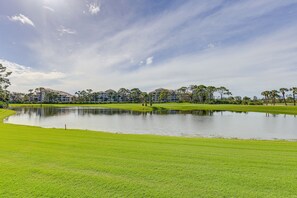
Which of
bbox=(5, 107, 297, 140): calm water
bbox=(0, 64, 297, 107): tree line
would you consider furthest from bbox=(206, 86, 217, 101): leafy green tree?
bbox=(5, 107, 297, 140): calm water

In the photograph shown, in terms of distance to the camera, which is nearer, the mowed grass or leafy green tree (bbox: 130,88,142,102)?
the mowed grass

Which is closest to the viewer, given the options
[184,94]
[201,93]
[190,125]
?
[190,125]

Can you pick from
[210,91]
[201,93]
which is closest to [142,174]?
[201,93]

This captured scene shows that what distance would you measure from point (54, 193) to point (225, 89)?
130m

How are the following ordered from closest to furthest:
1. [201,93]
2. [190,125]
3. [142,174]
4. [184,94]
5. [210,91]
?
[142,174] < [190,125] < [201,93] < [210,91] < [184,94]

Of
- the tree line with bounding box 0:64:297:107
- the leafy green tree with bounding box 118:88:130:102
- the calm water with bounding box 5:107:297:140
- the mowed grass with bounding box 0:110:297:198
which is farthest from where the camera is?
the leafy green tree with bounding box 118:88:130:102

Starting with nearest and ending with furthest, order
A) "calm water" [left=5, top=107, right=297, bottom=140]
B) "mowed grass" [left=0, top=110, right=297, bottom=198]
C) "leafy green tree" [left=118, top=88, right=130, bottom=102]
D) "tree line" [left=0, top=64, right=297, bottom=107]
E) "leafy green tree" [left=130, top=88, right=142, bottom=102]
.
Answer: "mowed grass" [left=0, top=110, right=297, bottom=198] → "calm water" [left=5, top=107, right=297, bottom=140] → "tree line" [left=0, top=64, right=297, bottom=107] → "leafy green tree" [left=130, top=88, right=142, bottom=102] → "leafy green tree" [left=118, top=88, right=130, bottom=102]

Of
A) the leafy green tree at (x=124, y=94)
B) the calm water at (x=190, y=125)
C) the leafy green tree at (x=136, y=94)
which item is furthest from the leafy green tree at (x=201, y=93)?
the calm water at (x=190, y=125)

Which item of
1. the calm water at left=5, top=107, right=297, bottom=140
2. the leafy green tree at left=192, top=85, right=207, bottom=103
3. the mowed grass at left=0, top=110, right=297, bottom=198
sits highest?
the leafy green tree at left=192, top=85, right=207, bottom=103

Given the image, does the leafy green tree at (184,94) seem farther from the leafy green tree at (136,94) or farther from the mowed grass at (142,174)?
the mowed grass at (142,174)

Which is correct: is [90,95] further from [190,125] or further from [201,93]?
[190,125]

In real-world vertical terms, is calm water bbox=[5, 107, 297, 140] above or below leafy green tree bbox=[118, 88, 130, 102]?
below

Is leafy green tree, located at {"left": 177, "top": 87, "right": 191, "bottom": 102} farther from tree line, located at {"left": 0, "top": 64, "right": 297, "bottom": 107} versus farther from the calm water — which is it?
the calm water

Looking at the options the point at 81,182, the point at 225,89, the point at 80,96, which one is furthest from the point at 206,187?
the point at 80,96
